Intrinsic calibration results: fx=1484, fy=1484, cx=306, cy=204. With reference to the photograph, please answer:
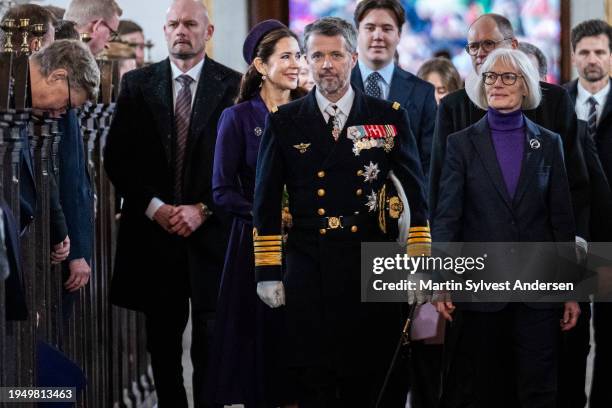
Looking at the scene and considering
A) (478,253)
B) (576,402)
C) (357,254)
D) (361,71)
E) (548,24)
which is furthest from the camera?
(548,24)

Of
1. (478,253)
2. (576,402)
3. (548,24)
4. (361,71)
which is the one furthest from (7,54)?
(548,24)

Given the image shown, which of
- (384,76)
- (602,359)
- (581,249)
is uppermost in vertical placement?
(384,76)

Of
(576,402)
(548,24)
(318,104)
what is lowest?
(576,402)

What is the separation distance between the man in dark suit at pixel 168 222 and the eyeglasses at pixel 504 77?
51.7 inches

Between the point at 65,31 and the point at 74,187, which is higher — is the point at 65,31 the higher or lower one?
the higher one

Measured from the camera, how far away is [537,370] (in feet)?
17.1

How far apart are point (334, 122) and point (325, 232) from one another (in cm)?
39

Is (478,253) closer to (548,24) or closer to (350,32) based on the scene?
(350,32)

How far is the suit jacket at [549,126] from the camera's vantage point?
5.58 m

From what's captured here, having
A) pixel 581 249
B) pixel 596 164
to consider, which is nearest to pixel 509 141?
pixel 581 249

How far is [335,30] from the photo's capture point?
16.7ft

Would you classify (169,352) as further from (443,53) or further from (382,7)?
(443,53)

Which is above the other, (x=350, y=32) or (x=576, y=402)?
(x=350, y=32)

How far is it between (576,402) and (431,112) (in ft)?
4.38
